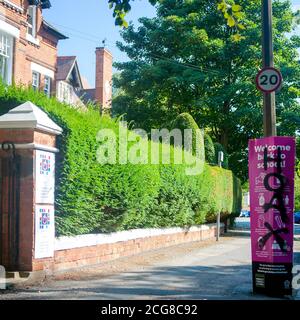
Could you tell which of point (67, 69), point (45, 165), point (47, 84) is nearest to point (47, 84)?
point (47, 84)

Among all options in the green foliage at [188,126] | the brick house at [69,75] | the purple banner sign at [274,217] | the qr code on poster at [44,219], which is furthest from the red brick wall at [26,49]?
the purple banner sign at [274,217]

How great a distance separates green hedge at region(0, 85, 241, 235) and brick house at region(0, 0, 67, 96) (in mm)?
7210

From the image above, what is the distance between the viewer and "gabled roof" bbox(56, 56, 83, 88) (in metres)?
34.1

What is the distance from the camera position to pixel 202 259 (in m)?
13.3

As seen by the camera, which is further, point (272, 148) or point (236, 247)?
point (236, 247)

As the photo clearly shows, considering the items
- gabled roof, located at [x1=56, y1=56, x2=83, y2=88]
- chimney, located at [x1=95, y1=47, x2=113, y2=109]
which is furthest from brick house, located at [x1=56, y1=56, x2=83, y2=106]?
chimney, located at [x1=95, y1=47, x2=113, y2=109]

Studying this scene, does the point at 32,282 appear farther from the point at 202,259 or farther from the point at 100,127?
the point at 202,259

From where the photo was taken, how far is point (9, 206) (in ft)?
29.3

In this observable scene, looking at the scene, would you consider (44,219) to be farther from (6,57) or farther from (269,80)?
(6,57)

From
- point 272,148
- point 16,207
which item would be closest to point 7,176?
point 16,207

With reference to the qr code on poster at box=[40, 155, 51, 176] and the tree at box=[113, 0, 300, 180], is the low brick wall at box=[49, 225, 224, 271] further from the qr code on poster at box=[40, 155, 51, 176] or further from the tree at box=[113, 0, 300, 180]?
the tree at box=[113, 0, 300, 180]

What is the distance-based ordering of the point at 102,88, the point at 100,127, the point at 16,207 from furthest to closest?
the point at 102,88 < the point at 100,127 < the point at 16,207

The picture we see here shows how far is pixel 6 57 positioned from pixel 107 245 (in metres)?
12.3

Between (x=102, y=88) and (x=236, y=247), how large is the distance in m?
23.6
